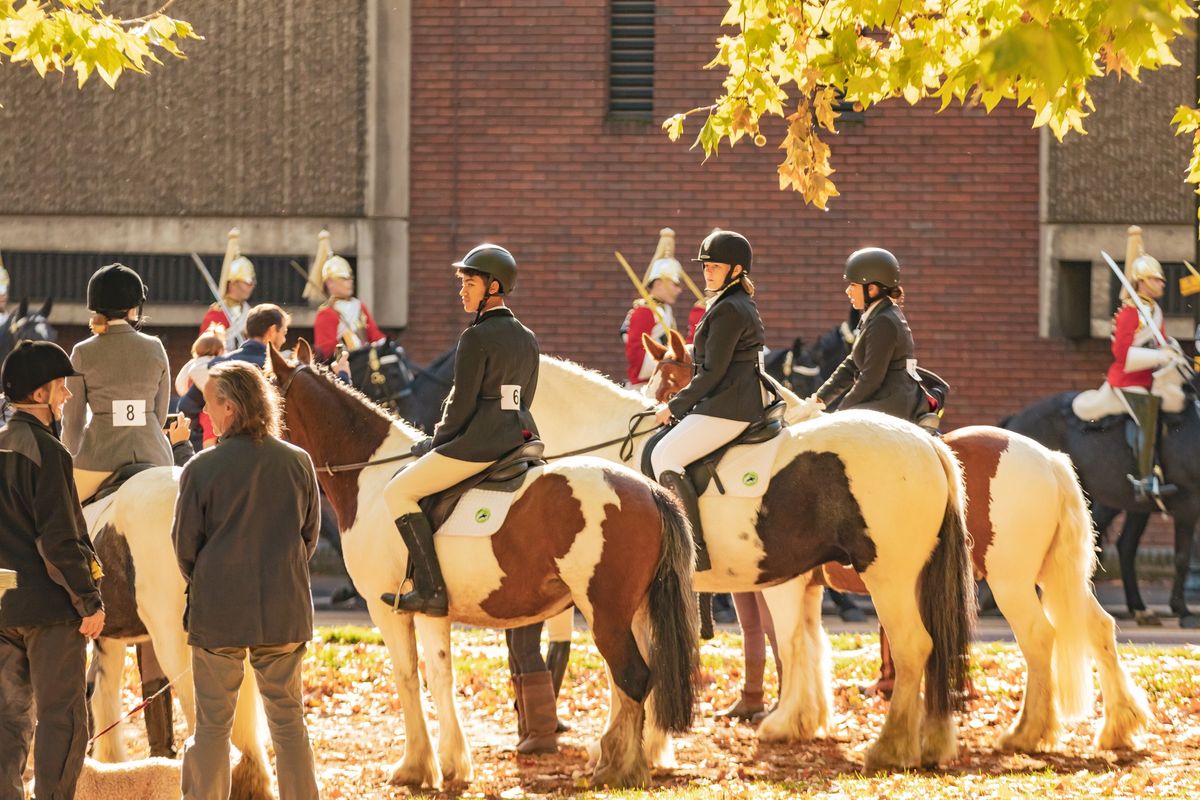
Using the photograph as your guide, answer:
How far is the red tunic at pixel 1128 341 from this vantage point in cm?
1669

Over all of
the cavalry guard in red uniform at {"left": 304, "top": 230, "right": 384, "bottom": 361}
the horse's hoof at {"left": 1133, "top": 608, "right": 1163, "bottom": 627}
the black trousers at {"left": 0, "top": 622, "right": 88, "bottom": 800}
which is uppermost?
the cavalry guard in red uniform at {"left": 304, "top": 230, "right": 384, "bottom": 361}

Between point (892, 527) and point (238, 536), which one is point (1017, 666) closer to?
point (892, 527)

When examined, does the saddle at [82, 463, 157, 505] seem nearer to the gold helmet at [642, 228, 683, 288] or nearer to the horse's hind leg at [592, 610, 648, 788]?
the horse's hind leg at [592, 610, 648, 788]

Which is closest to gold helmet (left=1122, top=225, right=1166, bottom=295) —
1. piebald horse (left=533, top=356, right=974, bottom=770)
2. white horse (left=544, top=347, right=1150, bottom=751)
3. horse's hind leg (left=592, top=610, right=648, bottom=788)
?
white horse (left=544, top=347, right=1150, bottom=751)

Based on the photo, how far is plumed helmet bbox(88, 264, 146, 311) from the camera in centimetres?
942

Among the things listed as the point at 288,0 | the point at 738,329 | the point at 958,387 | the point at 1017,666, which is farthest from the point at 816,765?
the point at 288,0

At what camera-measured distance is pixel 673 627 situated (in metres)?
8.96

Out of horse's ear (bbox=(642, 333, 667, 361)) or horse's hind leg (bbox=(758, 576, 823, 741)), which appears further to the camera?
horse's ear (bbox=(642, 333, 667, 361))

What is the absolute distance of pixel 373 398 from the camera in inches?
701

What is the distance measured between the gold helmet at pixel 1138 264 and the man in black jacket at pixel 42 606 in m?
11.8

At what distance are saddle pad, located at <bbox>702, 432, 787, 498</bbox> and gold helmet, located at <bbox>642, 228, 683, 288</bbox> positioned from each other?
8.09 metres

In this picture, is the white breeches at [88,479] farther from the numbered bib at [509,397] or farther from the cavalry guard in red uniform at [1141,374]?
the cavalry guard in red uniform at [1141,374]

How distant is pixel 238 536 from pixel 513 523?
1.92 metres

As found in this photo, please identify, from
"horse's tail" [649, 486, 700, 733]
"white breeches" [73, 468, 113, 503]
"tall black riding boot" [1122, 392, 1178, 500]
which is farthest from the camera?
"tall black riding boot" [1122, 392, 1178, 500]
